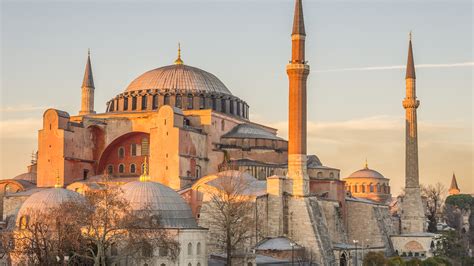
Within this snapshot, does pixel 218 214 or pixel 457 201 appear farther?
pixel 457 201

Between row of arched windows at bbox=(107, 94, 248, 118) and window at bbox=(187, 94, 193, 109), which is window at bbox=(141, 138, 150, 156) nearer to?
row of arched windows at bbox=(107, 94, 248, 118)

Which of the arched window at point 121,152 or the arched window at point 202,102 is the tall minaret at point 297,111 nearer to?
the arched window at point 202,102

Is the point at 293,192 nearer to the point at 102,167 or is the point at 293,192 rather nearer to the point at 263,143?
the point at 263,143

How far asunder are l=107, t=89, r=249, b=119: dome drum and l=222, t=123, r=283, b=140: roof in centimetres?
155

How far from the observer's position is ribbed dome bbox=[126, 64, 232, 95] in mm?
41469

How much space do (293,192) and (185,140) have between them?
18.1 feet

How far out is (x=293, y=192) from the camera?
112ft

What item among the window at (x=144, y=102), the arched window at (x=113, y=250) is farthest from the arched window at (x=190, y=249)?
the window at (x=144, y=102)

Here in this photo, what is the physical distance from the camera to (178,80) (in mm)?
41688

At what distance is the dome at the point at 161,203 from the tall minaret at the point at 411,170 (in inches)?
694

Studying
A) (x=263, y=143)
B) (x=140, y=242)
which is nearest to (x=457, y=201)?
(x=263, y=143)

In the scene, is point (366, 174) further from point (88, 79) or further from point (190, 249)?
point (190, 249)

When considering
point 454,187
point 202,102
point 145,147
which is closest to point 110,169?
point 145,147

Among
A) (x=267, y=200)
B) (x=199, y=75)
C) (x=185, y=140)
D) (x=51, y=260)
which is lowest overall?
(x=51, y=260)
